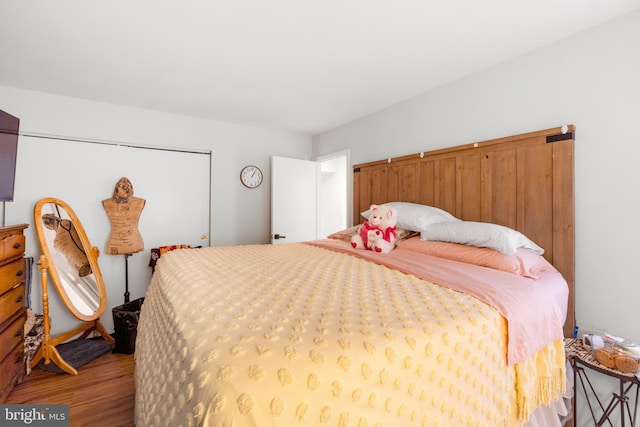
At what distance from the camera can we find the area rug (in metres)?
2.28

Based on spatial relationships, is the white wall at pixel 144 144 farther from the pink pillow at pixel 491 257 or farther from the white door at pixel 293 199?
the pink pillow at pixel 491 257

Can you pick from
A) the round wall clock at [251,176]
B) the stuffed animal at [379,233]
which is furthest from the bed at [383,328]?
the round wall clock at [251,176]

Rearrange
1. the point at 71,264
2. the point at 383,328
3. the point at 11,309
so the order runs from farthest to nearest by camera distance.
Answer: the point at 71,264 < the point at 11,309 < the point at 383,328

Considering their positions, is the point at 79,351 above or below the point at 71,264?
below

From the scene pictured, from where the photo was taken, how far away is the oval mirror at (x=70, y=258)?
2.54 metres

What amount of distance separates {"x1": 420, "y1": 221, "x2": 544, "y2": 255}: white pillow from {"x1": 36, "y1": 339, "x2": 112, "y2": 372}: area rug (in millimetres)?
3026

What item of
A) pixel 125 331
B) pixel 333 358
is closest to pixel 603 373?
pixel 333 358

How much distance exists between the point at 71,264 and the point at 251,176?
2.13m

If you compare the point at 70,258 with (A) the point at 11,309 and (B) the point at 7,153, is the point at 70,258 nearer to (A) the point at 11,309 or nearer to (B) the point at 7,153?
(A) the point at 11,309

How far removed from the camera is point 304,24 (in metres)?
1.68

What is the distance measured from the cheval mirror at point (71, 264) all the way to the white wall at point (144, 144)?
0.14 metres

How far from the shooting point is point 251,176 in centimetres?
383

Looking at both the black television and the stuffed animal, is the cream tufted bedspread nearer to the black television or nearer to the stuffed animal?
the stuffed animal

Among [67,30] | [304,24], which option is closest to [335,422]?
[304,24]
